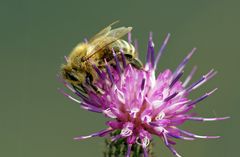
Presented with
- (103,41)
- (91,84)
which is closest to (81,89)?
(91,84)

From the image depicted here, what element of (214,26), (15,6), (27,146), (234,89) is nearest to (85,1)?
(15,6)

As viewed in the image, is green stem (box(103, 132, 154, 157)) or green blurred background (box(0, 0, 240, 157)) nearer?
green stem (box(103, 132, 154, 157))

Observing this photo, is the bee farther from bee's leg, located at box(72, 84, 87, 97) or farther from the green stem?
the green stem

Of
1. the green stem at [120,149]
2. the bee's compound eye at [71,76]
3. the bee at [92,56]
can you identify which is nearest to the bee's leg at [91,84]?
the bee at [92,56]

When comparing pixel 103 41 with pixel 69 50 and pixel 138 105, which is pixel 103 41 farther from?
pixel 69 50

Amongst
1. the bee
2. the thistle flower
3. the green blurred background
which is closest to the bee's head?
the bee

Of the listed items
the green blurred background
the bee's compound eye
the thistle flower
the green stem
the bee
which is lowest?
the green stem

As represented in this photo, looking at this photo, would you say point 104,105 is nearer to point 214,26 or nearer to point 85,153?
point 85,153
